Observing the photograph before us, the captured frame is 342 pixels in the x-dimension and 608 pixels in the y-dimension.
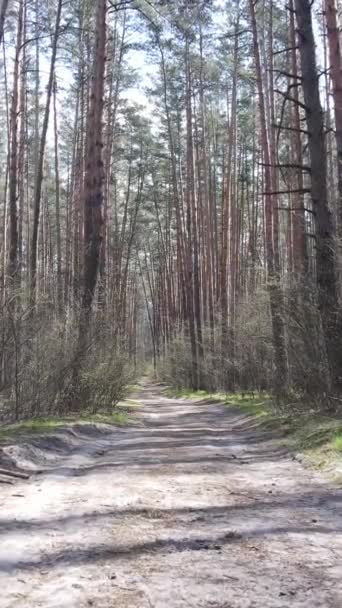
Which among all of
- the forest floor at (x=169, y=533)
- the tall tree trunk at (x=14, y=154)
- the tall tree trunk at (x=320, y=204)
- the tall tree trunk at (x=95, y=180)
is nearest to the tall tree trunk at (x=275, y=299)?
the tall tree trunk at (x=320, y=204)

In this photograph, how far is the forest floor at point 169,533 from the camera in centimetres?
288

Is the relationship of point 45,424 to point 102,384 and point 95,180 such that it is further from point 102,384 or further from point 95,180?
point 95,180

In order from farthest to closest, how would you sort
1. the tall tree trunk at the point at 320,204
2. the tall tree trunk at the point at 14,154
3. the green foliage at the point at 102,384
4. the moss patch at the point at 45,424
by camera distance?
the tall tree trunk at the point at 14,154 → the green foliage at the point at 102,384 → the tall tree trunk at the point at 320,204 → the moss patch at the point at 45,424

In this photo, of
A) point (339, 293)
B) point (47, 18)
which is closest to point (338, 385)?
point (339, 293)

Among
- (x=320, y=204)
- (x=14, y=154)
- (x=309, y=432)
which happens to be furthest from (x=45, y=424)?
(x=14, y=154)

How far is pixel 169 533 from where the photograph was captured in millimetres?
3867

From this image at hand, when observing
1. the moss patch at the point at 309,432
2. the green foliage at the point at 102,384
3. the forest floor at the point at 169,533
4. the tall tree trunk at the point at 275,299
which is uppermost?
the tall tree trunk at the point at 275,299

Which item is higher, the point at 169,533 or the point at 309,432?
the point at 309,432

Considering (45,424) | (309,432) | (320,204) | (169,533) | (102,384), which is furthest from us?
(102,384)

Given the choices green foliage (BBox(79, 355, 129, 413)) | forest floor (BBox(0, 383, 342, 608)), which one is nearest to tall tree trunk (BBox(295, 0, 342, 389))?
forest floor (BBox(0, 383, 342, 608))

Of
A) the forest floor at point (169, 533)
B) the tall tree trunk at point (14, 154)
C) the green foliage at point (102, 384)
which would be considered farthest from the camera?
the tall tree trunk at point (14, 154)

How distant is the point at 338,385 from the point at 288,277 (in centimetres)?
254

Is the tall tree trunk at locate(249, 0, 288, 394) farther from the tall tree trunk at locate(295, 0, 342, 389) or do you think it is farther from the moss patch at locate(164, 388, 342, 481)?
the tall tree trunk at locate(295, 0, 342, 389)

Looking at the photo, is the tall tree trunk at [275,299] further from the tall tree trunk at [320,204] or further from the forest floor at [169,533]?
the forest floor at [169,533]
